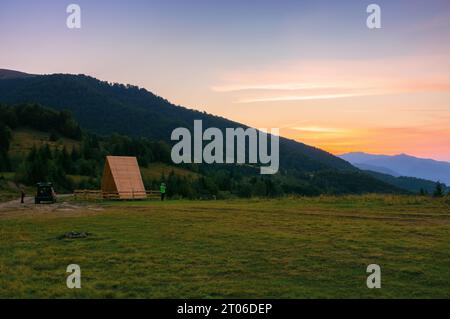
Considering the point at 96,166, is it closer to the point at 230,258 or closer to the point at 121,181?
the point at 121,181

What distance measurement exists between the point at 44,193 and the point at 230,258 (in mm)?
33556

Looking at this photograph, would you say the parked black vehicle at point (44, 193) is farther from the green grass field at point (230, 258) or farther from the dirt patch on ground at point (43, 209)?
the green grass field at point (230, 258)

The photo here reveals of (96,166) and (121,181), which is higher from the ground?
(96,166)

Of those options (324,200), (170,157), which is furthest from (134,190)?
(170,157)

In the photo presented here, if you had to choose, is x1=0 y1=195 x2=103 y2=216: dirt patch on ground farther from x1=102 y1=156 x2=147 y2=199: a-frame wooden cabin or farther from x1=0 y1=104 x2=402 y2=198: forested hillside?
x1=0 y1=104 x2=402 y2=198: forested hillside

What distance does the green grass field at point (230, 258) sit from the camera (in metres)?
10.1

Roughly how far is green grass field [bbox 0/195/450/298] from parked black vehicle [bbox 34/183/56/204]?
62.1 feet

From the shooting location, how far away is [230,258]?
44.0 feet

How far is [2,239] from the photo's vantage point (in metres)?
17.2

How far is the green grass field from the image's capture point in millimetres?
10094

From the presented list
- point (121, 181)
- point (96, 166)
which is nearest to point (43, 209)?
point (121, 181)

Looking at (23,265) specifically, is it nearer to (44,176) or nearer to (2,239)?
(2,239)

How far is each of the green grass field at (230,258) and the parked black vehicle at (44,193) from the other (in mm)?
18939

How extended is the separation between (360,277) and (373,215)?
1521cm
